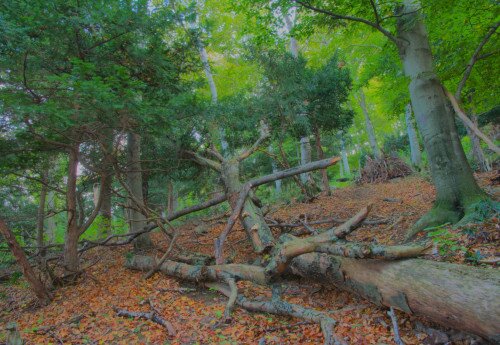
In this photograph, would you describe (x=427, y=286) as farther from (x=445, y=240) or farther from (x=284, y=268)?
(x=284, y=268)

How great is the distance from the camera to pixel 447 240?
4055 millimetres

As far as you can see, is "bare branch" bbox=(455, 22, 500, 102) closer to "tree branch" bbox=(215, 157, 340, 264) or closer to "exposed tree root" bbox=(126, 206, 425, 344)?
"tree branch" bbox=(215, 157, 340, 264)

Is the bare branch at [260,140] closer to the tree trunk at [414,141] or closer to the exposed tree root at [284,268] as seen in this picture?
the exposed tree root at [284,268]

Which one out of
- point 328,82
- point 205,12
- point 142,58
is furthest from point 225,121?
point 205,12

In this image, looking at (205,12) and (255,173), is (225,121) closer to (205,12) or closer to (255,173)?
(255,173)

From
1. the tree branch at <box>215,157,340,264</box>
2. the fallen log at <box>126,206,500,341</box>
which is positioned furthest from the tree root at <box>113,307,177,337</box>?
the tree branch at <box>215,157,340,264</box>

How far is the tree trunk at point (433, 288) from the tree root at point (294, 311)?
25.4 inches

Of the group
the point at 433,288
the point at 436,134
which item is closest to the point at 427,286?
the point at 433,288

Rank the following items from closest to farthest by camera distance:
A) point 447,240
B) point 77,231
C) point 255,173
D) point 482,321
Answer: point 482,321
point 447,240
point 77,231
point 255,173

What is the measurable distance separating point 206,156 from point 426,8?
22.5 ft

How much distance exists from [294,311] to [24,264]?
4.83m

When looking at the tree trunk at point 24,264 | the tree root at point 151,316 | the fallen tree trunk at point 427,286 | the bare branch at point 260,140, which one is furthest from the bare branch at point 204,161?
the fallen tree trunk at point 427,286

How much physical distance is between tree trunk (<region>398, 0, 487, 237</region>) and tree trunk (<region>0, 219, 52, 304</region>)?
6891 mm

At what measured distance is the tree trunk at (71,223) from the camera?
19.9 ft
